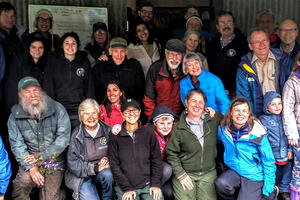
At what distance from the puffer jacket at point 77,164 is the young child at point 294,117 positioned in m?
2.36

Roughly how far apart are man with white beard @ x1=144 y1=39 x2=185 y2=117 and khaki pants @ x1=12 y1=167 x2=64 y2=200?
1.50m

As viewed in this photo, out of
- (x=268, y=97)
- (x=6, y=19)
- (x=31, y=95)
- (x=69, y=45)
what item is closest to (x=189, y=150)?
(x=268, y=97)

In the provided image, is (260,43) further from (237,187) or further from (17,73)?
(17,73)

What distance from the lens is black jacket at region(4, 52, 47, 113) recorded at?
16.6 feet

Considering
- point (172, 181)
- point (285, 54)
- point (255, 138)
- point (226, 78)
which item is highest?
point (285, 54)

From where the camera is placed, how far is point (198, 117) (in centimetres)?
453

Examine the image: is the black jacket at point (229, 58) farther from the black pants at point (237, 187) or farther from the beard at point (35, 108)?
the beard at point (35, 108)

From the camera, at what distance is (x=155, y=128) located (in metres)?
Answer: 4.70

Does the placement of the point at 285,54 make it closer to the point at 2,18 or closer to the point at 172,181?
the point at 172,181

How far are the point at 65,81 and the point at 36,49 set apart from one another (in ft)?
1.91

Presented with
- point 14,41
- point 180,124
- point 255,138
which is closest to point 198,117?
point 180,124

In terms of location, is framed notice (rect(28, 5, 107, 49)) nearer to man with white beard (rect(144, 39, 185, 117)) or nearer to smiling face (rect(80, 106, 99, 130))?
man with white beard (rect(144, 39, 185, 117))

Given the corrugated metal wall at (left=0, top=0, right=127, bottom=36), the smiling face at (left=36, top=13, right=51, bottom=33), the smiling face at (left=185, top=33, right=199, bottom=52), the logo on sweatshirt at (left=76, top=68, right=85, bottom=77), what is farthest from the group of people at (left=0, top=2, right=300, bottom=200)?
the corrugated metal wall at (left=0, top=0, right=127, bottom=36)

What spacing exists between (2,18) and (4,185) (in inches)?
102
